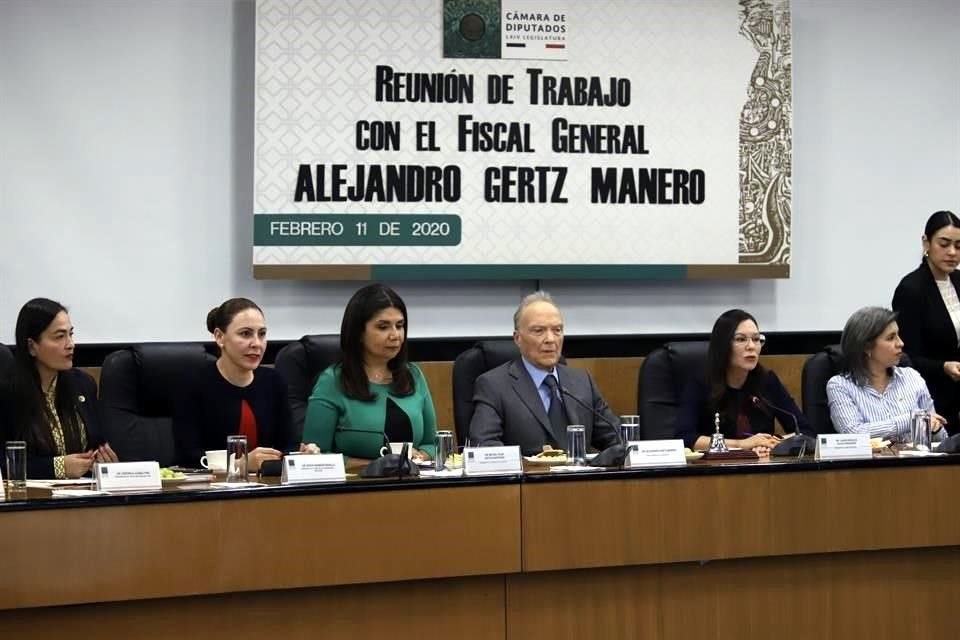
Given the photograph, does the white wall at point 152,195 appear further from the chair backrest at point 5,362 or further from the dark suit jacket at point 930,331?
the chair backrest at point 5,362

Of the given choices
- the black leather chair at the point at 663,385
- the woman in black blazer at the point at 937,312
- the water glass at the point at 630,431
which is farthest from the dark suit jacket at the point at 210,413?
the woman in black blazer at the point at 937,312

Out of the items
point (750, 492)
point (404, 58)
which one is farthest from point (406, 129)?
point (750, 492)

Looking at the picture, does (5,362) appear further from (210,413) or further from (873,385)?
(873,385)

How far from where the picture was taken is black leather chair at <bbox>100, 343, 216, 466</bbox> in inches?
149

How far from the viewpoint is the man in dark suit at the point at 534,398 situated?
3.75 metres

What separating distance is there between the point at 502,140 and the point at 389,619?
2.61 meters

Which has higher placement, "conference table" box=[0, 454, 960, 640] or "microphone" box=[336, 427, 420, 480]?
"microphone" box=[336, 427, 420, 480]

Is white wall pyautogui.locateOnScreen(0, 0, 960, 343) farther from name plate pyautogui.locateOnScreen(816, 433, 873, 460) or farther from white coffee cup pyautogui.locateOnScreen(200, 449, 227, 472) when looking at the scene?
name plate pyautogui.locateOnScreen(816, 433, 873, 460)

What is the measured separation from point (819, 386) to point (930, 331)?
2.04ft

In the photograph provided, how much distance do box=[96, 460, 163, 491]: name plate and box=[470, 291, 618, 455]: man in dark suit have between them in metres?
1.12

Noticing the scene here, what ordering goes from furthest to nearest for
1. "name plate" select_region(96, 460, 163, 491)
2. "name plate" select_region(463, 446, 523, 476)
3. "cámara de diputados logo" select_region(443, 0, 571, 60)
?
"cámara de diputados logo" select_region(443, 0, 571, 60), "name plate" select_region(463, 446, 523, 476), "name plate" select_region(96, 460, 163, 491)

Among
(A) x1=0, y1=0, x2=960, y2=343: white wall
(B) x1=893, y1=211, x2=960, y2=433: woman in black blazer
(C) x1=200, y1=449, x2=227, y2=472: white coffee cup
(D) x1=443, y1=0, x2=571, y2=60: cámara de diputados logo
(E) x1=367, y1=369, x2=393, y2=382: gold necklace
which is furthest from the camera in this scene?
(D) x1=443, y1=0, x2=571, y2=60: cámara de diputados logo

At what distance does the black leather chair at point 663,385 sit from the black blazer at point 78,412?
66.5 inches

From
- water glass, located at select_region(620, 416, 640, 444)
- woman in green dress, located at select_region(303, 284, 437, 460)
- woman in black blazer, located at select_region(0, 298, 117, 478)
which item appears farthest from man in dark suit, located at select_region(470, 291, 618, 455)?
woman in black blazer, located at select_region(0, 298, 117, 478)
